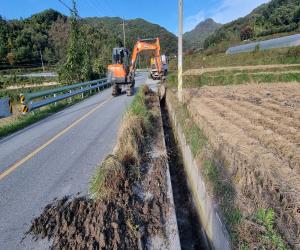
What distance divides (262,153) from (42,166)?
4877 millimetres

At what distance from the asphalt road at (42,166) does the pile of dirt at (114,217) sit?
254 mm

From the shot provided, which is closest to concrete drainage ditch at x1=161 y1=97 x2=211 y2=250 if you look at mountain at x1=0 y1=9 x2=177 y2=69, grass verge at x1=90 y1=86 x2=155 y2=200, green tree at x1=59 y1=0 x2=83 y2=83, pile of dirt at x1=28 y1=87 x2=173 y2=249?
pile of dirt at x1=28 y1=87 x2=173 y2=249

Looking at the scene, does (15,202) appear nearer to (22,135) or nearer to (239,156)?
(239,156)

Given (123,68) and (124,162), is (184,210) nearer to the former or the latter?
(124,162)

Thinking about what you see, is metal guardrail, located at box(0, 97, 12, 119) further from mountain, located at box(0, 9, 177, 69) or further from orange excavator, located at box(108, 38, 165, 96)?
mountain, located at box(0, 9, 177, 69)

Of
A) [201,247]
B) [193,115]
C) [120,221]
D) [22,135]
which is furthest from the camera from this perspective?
[193,115]

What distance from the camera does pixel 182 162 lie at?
26.7 ft

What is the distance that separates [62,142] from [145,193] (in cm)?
398

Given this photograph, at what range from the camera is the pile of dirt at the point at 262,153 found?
4.14 metres

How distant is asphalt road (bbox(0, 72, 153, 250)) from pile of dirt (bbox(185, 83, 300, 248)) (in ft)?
8.85

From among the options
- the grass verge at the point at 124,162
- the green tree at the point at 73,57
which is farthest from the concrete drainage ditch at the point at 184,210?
the green tree at the point at 73,57

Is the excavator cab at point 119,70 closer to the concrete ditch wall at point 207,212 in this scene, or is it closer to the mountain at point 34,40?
the concrete ditch wall at point 207,212

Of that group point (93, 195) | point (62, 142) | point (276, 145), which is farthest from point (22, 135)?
Result: point (276, 145)

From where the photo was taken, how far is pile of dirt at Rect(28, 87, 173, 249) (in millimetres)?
3326
